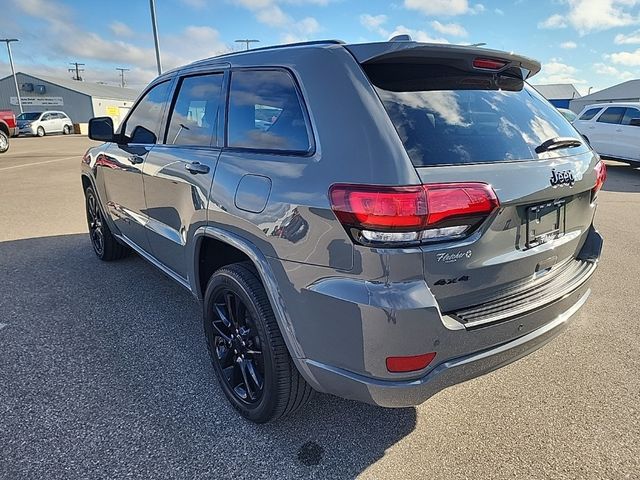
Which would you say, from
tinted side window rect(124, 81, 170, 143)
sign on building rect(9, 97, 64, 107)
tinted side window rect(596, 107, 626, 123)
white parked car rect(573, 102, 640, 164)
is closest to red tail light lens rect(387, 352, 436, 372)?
tinted side window rect(124, 81, 170, 143)

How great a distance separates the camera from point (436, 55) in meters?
1.88

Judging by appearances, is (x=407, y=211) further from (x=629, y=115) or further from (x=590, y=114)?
(x=590, y=114)

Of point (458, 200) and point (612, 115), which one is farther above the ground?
point (612, 115)

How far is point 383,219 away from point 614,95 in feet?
147

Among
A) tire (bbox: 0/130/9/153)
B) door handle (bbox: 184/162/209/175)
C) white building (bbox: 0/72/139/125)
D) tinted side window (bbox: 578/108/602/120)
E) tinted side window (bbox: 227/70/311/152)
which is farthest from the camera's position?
white building (bbox: 0/72/139/125)

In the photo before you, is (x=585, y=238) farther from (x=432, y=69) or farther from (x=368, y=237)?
→ (x=368, y=237)

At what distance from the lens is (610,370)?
9.02ft

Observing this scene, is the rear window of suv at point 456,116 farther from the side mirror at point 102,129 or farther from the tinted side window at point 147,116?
the side mirror at point 102,129

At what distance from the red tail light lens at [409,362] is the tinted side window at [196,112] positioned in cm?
159

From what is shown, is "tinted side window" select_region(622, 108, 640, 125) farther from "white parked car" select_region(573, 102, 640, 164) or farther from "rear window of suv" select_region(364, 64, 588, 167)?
"rear window of suv" select_region(364, 64, 588, 167)

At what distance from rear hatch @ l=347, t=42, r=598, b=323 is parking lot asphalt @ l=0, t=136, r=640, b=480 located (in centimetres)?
78

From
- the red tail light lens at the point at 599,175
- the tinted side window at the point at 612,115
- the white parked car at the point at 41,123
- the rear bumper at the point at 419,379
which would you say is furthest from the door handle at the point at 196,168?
the white parked car at the point at 41,123

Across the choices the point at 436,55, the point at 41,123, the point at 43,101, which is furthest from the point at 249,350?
the point at 43,101

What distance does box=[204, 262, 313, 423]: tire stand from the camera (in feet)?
6.70
